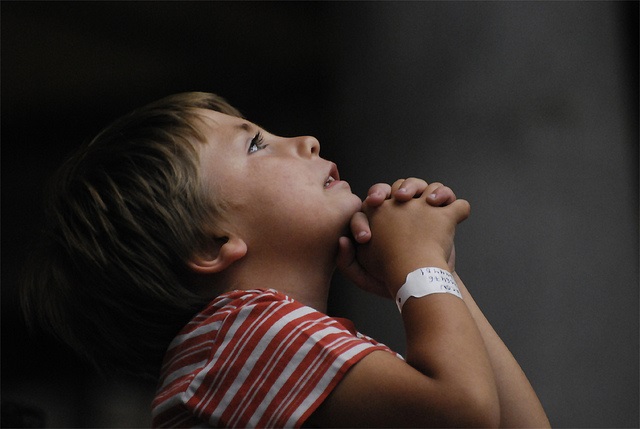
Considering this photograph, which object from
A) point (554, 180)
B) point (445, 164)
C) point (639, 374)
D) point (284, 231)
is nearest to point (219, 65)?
point (445, 164)

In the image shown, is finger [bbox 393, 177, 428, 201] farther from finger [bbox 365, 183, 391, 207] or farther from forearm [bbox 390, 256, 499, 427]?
forearm [bbox 390, 256, 499, 427]

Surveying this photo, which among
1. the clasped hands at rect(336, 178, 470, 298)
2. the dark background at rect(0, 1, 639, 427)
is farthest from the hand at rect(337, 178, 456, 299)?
the dark background at rect(0, 1, 639, 427)

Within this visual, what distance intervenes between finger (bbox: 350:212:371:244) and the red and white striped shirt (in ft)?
0.29

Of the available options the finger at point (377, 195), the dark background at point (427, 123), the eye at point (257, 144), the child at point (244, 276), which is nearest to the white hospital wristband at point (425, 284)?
the child at point (244, 276)

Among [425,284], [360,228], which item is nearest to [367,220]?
[360,228]

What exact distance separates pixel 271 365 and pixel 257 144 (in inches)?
9.8

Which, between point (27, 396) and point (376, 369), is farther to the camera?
point (27, 396)

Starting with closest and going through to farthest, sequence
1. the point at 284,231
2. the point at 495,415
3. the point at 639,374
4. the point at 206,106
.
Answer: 1. the point at 495,415
2. the point at 284,231
3. the point at 206,106
4. the point at 639,374

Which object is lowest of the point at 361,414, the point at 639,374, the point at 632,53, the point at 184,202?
the point at 639,374

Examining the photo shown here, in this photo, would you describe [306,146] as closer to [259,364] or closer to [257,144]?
[257,144]

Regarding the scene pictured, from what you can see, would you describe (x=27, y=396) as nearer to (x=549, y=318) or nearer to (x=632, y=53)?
(x=549, y=318)

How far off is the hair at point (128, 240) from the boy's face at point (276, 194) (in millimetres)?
19

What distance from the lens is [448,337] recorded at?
1.99 ft

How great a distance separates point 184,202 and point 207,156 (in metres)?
0.05
